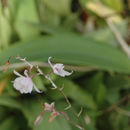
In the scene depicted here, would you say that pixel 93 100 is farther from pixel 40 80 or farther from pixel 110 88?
pixel 40 80

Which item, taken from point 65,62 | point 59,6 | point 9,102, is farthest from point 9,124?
point 59,6

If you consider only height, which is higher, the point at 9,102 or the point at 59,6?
the point at 59,6

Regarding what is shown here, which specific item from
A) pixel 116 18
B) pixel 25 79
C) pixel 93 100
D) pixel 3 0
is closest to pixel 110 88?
pixel 93 100

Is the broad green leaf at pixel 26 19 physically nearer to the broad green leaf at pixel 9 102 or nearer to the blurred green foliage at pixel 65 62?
the blurred green foliage at pixel 65 62

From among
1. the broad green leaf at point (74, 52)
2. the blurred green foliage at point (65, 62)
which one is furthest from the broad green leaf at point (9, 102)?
the broad green leaf at point (74, 52)

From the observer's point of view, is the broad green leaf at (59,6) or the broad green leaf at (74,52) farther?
the broad green leaf at (59,6)

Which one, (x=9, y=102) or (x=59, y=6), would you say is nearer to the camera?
(x=9, y=102)

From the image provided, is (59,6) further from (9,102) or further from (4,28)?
(9,102)
